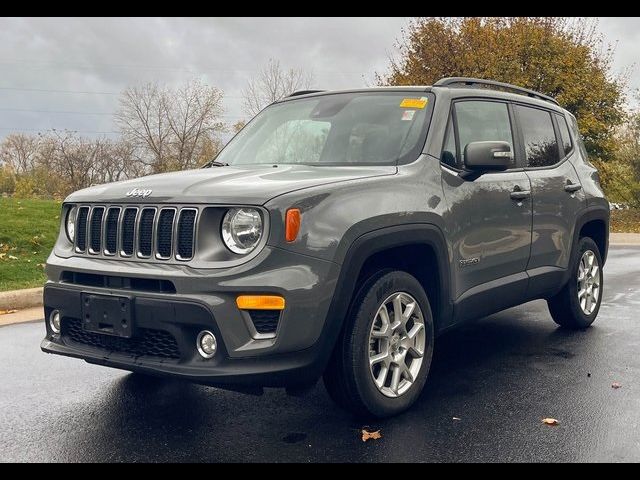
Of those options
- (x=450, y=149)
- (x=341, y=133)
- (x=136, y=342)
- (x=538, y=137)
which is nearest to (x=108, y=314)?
(x=136, y=342)

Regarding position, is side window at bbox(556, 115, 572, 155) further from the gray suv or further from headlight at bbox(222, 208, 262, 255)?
headlight at bbox(222, 208, 262, 255)

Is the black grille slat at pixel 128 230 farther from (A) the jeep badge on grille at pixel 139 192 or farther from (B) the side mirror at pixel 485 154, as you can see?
(B) the side mirror at pixel 485 154

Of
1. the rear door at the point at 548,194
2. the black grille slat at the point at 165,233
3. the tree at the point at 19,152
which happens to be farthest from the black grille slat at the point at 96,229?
the tree at the point at 19,152

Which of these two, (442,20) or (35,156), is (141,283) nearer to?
(442,20)

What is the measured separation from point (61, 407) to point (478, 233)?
2.78m

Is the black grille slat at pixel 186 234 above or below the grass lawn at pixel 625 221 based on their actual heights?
above

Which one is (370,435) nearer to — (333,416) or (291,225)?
(333,416)

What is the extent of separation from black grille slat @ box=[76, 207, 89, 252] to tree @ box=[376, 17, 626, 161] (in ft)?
64.7

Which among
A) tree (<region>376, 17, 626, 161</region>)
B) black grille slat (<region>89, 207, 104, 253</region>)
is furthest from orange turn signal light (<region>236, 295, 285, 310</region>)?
tree (<region>376, 17, 626, 161</region>)

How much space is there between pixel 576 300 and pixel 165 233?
155 inches

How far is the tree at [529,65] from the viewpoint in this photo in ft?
70.8

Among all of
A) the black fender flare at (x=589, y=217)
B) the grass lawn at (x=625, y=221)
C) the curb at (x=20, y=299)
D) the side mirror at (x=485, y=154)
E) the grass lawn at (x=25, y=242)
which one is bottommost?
the grass lawn at (x=625, y=221)

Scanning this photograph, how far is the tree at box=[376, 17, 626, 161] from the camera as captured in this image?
21578 mm
